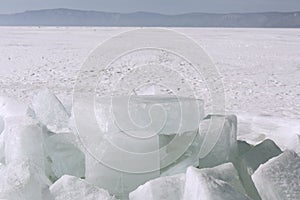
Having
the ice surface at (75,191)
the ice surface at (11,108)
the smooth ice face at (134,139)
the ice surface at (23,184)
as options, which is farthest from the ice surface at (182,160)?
the ice surface at (11,108)

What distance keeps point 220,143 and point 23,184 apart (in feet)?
2.31

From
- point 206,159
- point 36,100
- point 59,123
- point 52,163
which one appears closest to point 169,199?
point 206,159

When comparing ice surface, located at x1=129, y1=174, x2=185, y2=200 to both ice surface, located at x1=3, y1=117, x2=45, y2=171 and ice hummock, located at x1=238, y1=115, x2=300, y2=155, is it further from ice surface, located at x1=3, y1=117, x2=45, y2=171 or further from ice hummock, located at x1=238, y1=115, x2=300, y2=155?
ice hummock, located at x1=238, y1=115, x2=300, y2=155

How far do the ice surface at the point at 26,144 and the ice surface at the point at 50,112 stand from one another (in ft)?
0.96

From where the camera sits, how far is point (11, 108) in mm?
2414

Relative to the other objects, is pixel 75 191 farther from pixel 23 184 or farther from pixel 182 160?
pixel 182 160

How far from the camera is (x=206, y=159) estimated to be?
1.75 meters

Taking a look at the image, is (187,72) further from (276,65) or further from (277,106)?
(276,65)

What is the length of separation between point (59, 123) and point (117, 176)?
62 cm

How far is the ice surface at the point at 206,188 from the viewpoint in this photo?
4.22ft

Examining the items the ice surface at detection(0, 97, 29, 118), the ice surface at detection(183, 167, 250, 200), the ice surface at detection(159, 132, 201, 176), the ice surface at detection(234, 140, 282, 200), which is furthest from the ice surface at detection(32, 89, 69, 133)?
the ice surface at detection(183, 167, 250, 200)

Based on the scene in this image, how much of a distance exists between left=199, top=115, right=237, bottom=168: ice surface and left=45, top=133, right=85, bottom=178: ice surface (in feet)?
1.43

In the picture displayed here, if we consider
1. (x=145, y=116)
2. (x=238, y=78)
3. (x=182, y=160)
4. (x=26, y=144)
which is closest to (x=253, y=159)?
(x=182, y=160)

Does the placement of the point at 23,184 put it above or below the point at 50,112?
below
